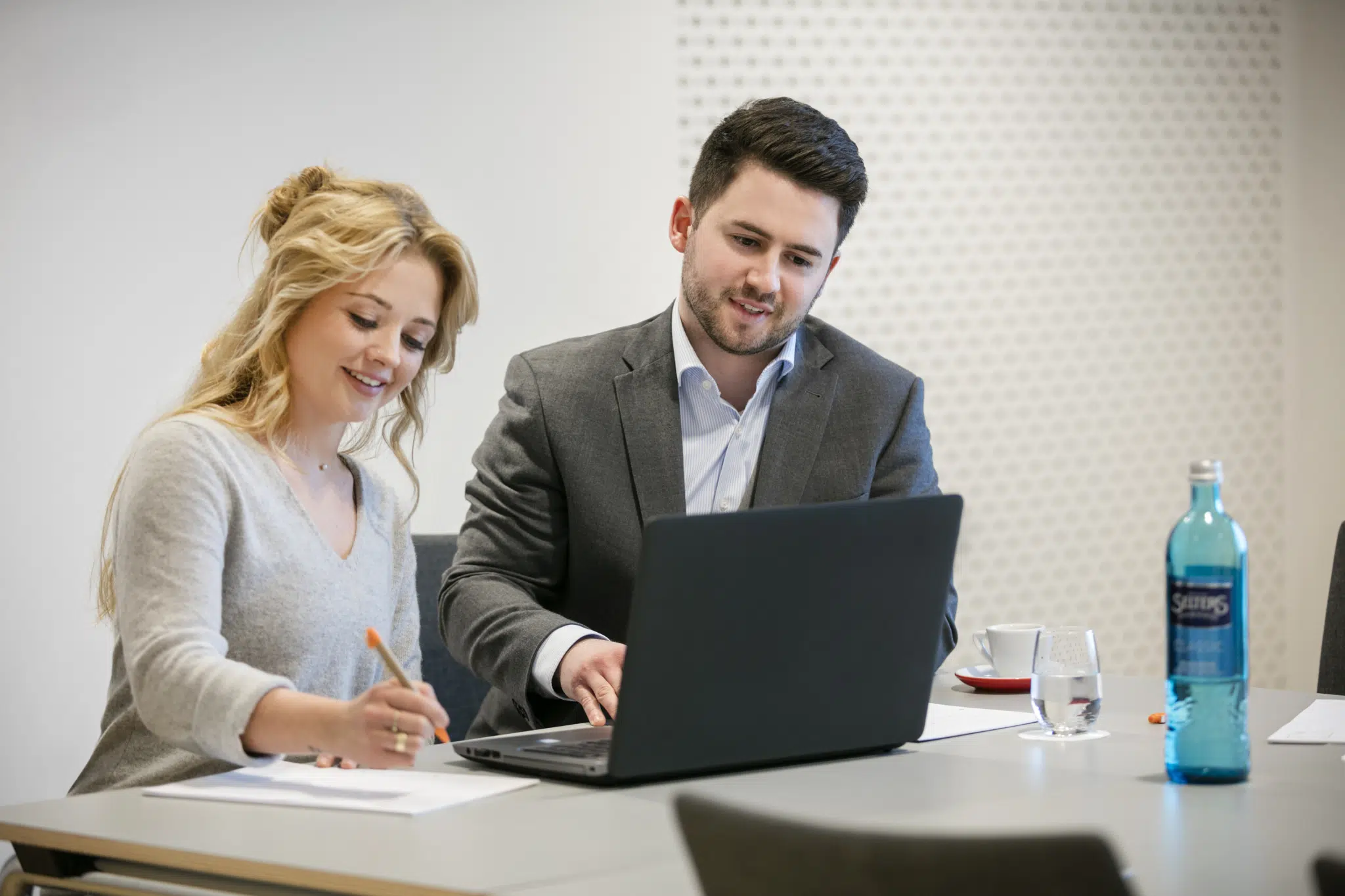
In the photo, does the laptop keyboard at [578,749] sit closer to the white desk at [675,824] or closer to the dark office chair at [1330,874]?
the white desk at [675,824]

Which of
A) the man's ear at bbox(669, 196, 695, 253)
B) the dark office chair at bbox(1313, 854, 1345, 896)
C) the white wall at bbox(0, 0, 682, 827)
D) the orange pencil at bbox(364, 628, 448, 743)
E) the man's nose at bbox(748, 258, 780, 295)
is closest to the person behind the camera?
the dark office chair at bbox(1313, 854, 1345, 896)

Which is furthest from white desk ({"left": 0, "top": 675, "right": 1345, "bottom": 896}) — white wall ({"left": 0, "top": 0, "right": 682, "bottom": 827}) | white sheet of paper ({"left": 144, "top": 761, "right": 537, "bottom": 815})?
white wall ({"left": 0, "top": 0, "right": 682, "bottom": 827})

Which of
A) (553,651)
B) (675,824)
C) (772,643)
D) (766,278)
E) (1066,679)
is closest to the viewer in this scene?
(675,824)

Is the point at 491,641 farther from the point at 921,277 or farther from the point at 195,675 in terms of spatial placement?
the point at 921,277

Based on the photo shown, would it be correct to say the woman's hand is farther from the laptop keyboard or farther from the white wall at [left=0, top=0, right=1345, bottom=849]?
the white wall at [left=0, top=0, right=1345, bottom=849]

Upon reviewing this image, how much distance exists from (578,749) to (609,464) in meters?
0.76

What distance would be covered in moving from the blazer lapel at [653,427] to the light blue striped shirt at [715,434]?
0.03 meters

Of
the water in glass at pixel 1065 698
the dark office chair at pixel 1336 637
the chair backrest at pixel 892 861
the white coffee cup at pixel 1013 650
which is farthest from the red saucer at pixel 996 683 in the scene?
the chair backrest at pixel 892 861

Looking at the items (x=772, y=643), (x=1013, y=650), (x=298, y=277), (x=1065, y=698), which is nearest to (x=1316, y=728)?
(x=1065, y=698)

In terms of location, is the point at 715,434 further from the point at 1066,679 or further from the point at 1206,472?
the point at 1206,472

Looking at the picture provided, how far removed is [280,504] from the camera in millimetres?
1763

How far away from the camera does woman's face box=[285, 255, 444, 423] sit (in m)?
1.78

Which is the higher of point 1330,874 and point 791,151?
point 791,151

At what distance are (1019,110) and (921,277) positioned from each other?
0.53 meters
